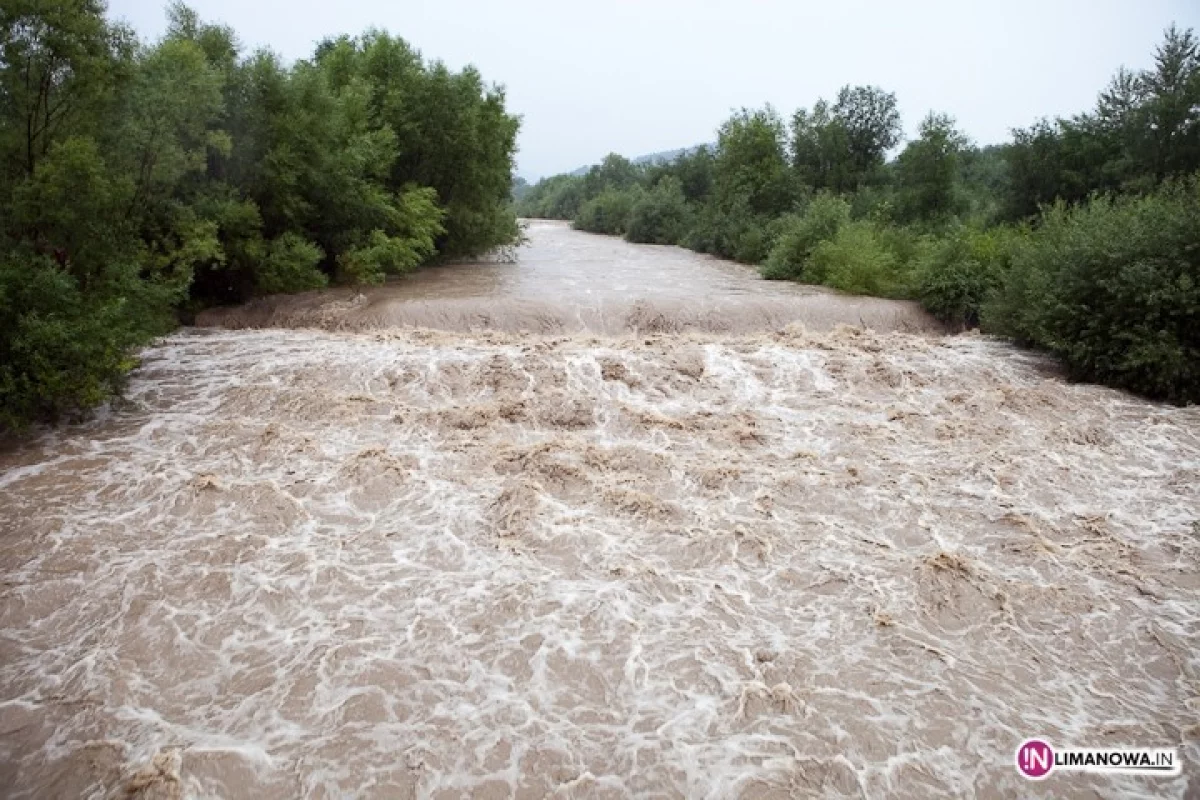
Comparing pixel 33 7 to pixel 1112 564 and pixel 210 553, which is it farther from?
pixel 1112 564

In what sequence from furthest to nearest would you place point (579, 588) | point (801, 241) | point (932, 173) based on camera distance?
point (932, 173), point (801, 241), point (579, 588)

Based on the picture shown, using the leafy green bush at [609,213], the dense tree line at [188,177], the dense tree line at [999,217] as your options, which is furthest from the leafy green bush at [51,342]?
the leafy green bush at [609,213]

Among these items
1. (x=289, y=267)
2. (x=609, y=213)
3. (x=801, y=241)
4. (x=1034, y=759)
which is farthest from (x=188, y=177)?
(x=609, y=213)

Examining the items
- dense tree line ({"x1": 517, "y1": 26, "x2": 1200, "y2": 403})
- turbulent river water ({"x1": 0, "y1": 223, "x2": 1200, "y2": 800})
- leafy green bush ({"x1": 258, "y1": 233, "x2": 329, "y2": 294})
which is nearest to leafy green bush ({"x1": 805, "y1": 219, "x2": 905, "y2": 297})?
dense tree line ({"x1": 517, "y1": 26, "x2": 1200, "y2": 403})

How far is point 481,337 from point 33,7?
7642 millimetres

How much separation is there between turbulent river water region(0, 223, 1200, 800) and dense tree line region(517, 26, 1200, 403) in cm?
149

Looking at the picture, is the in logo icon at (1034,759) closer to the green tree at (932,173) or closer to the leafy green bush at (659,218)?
the green tree at (932,173)

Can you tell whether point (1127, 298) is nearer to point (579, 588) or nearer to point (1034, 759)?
point (1034, 759)

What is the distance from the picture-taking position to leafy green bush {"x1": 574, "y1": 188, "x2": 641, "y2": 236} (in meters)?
43.5

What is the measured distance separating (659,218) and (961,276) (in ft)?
73.4

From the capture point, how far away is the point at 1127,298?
11.9 metres

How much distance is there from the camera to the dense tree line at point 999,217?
1187 centimetres

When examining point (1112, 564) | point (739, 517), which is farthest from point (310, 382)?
point (1112, 564)

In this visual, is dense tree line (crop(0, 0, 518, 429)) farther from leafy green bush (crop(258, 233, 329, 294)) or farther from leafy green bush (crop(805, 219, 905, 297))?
Result: leafy green bush (crop(805, 219, 905, 297))
